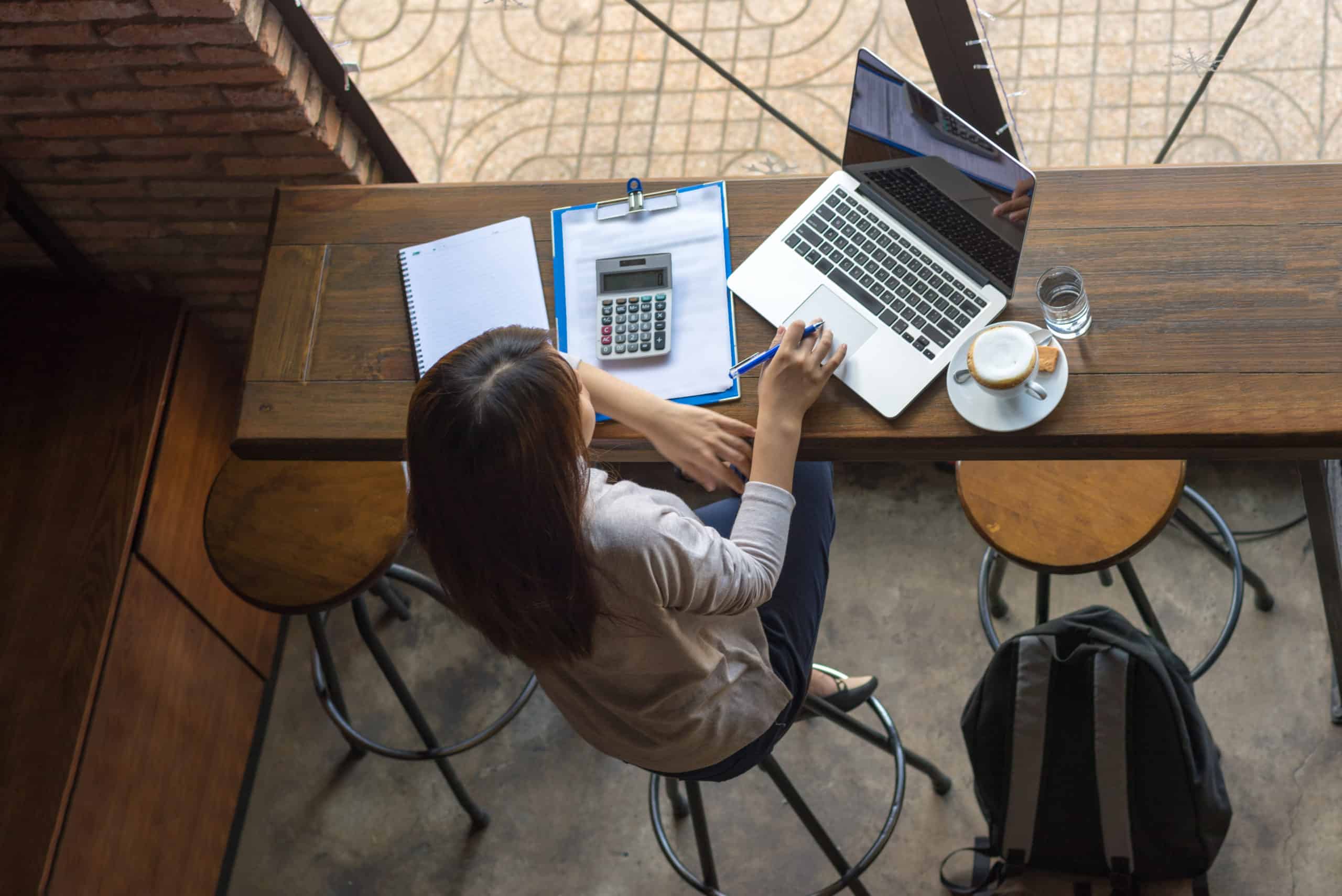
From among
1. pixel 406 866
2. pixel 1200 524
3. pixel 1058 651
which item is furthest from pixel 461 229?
pixel 1200 524

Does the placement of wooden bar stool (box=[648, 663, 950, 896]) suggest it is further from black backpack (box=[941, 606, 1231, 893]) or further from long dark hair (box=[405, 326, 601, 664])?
long dark hair (box=[405, 326, 601, 664])

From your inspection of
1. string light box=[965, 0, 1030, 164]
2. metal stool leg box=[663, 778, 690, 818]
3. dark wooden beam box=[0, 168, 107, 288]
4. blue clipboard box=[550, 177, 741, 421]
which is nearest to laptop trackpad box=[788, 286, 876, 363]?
blue clipboard box=[550, 177, 741, 421]

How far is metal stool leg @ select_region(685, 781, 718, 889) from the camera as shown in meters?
2.08

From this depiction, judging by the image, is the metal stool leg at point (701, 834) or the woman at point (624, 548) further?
the metal stool leg at point (701, 834)

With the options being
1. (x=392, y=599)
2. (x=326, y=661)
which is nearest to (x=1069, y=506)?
(x=326, y=661)

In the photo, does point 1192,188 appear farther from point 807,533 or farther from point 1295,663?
point 1295,663

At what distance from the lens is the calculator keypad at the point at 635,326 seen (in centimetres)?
176

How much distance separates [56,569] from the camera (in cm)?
238

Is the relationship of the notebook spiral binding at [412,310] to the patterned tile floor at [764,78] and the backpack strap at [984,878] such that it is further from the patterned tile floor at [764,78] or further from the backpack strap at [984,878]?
the backpack strap at [984,878]

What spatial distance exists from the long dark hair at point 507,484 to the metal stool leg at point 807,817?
68 cm

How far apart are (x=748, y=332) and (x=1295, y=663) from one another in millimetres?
1634

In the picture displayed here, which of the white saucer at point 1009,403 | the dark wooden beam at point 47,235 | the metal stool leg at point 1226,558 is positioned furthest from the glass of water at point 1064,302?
the dark wooden beam at point 47,235

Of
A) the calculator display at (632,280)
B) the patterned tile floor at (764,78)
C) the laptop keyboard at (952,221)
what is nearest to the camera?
the laptop keyboard at (952,221)

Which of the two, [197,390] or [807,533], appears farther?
[197,390]
